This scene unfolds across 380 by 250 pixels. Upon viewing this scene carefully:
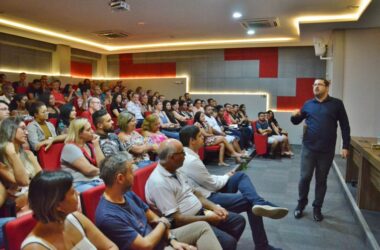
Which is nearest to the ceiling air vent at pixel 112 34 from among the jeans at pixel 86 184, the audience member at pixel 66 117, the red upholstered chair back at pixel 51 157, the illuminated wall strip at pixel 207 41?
the illuminated wall strip at pixel 207 41

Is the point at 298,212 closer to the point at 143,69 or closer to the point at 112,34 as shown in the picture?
the point at 112,34

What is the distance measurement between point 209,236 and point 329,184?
11.1 ft

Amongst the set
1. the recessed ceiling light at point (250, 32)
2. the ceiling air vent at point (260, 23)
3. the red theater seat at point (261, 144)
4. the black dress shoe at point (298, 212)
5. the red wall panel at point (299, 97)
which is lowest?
the black dress shoe at point (298, 212)

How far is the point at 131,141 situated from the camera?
141 inches

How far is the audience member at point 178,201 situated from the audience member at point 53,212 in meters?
0.72

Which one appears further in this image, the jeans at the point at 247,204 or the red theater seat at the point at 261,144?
the red theater seat at the point at 261,144

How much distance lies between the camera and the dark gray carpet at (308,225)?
2736 millimetres

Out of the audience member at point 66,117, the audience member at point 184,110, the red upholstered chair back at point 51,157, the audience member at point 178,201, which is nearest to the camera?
the audience member at point 178,201

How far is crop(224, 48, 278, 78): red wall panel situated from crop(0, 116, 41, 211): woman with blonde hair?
782 centimetres

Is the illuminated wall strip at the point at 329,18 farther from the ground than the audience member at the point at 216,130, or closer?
farther from the ground

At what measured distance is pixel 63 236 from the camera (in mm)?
1235

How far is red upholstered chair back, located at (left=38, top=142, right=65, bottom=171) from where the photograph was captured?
285 centimetres

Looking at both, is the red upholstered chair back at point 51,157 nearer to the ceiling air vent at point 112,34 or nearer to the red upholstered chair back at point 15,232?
the red upholstered chair back at point 15,232

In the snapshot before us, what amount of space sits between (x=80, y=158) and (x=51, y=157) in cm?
55
